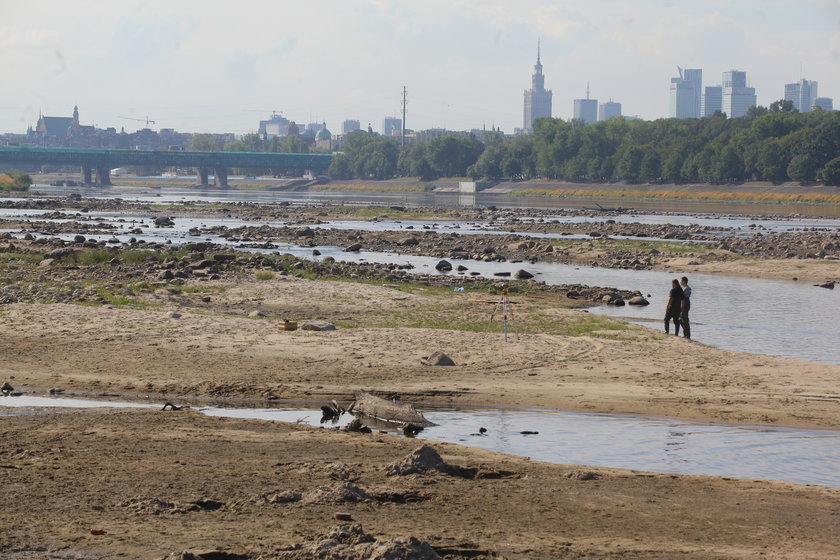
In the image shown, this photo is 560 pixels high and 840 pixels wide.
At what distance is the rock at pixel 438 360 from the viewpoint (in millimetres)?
22867

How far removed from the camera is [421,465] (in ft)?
46.4

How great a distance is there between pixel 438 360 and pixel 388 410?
4.31 m

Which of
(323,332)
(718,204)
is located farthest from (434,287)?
(718,204)

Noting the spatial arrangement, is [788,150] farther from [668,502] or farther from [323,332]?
[668,502]

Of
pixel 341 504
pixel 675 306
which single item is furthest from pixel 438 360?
pixel 341 504

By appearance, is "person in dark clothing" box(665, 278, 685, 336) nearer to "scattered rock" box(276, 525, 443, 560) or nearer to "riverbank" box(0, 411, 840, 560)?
"riverbank" box(0, 411, 840, 560)

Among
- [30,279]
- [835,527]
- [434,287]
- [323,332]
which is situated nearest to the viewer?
[835,527]

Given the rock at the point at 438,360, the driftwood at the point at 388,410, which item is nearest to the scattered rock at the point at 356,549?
the driftwood at the point at 388,410

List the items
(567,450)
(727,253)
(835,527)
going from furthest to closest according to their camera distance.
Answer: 1. (727,253)
2. (567,450)
3. (835,527)

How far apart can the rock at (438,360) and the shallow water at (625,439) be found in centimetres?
316

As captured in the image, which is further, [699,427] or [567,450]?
[699,427]

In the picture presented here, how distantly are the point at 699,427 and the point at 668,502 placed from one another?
18.1 feet

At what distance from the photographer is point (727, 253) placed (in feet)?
195

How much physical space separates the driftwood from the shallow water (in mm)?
311
